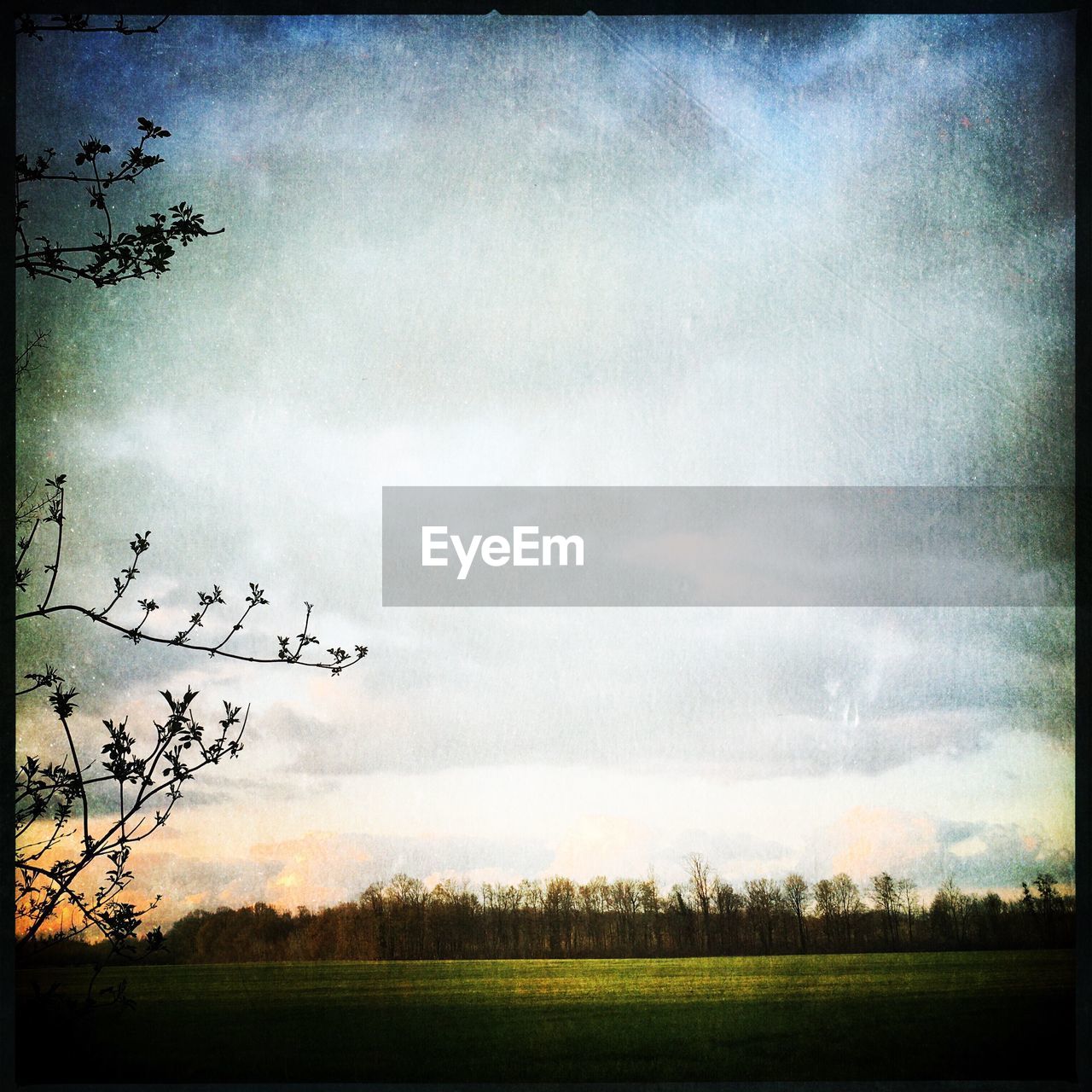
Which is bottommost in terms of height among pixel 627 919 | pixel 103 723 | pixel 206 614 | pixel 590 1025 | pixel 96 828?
pixel 590 1025

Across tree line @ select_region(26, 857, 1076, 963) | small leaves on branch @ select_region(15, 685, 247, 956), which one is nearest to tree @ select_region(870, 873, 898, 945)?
tree line @ select_region(26, 857, 1076, 963)

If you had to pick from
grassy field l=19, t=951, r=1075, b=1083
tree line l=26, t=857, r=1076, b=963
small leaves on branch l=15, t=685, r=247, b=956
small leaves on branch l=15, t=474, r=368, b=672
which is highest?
small leaves on branch l=15, t=474, r=368, b=672

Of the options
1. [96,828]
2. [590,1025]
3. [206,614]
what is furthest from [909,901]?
[96,828]

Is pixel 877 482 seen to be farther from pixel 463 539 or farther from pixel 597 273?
pixel 463 539

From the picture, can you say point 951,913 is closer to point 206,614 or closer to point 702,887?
point 702,887

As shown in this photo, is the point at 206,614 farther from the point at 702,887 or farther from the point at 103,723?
the point at 702,887

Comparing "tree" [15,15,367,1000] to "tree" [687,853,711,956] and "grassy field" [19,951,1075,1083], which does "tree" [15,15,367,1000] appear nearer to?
"grassy field" [19,951,1075,1083]

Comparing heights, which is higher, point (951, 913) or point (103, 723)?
point (103, 723)
